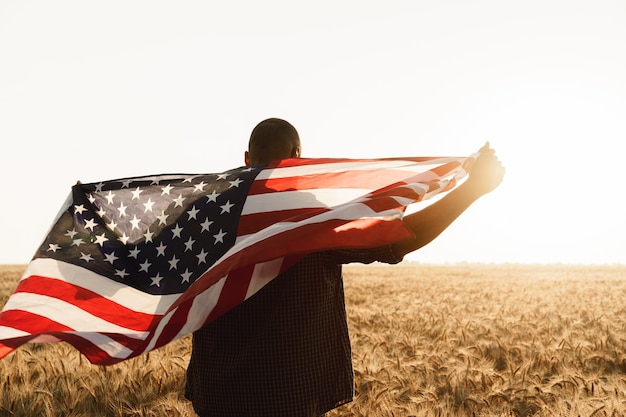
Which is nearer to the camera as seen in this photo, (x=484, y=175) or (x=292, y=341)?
(x=292, y=341)

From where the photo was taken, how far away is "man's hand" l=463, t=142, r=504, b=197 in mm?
2699

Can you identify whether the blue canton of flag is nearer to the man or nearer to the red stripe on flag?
the red stripe on flag

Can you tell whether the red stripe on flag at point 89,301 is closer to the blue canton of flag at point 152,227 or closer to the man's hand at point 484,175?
the blue canton of flag at point 152,227

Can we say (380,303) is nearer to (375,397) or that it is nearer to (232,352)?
(375,397)

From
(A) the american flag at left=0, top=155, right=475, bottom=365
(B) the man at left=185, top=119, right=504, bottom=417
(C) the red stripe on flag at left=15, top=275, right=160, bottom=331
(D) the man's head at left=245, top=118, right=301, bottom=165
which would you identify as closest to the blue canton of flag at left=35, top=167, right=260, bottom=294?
(A) the american flag at left=0, top=155, right=475, bottom=365

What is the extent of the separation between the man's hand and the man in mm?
45

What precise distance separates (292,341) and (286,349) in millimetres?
43

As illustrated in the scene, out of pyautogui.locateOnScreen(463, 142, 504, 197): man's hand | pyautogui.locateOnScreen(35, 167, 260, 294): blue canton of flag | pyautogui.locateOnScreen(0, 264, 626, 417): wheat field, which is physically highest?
pyautogui.locateOnScreen(463, 142, 504, 197): man's hand

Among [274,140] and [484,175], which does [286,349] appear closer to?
[274,140]

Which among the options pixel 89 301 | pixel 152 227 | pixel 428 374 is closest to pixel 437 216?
pixel 152 227

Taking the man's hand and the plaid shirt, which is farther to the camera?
the man's hand

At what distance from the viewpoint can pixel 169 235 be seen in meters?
3.19

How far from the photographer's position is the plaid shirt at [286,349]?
242cm

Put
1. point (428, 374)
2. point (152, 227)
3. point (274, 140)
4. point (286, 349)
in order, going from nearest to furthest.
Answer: point (286, 349) < point (274, 140) < point (152, 227) < point (428, 374)
